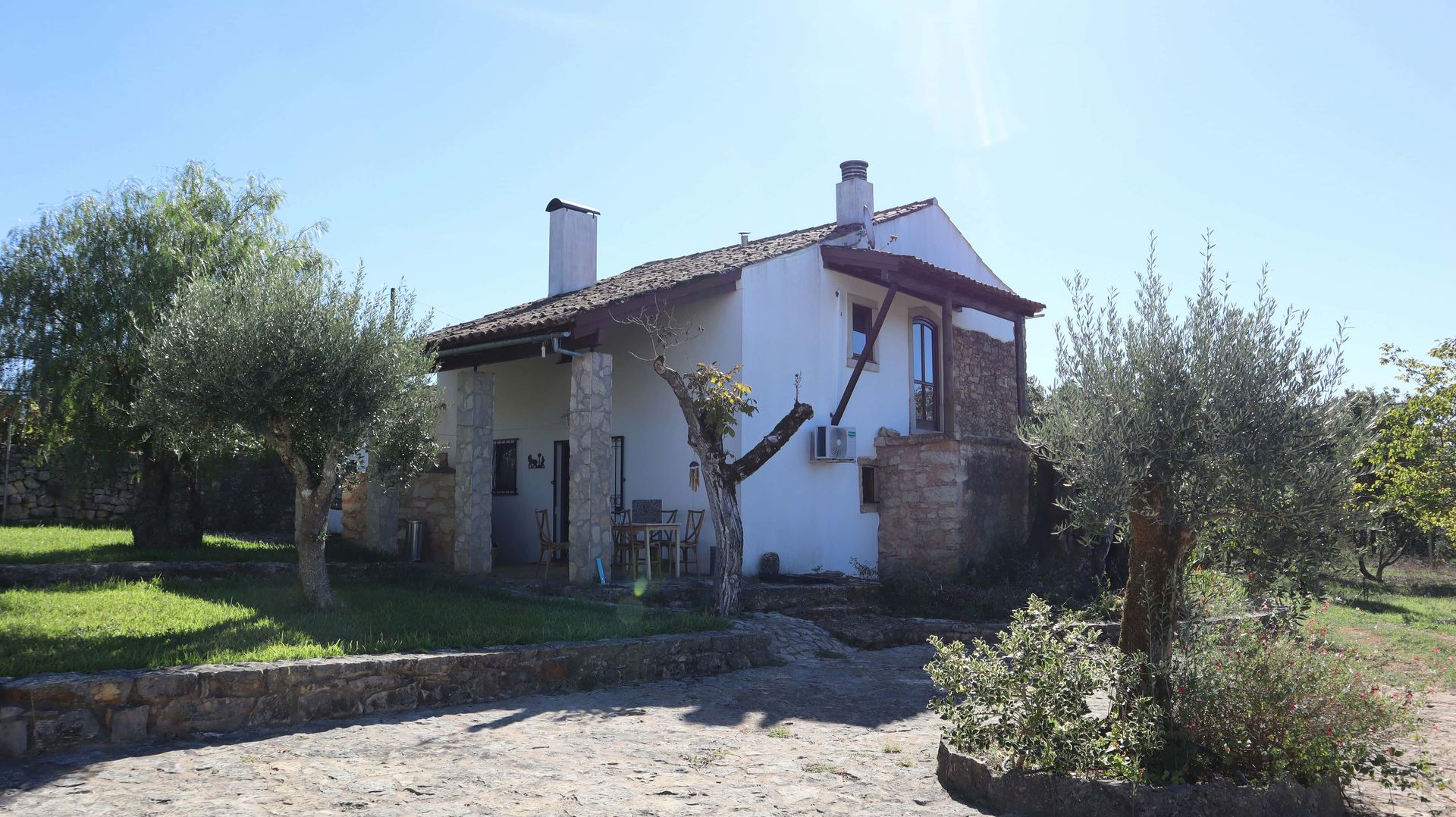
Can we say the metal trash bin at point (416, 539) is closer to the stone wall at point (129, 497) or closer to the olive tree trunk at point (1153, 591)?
the stone wall at point (129, 497)

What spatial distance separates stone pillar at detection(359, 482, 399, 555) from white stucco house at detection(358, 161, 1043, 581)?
56 centimetres

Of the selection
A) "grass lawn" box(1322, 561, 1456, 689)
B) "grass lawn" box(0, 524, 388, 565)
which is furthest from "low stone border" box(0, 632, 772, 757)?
"grass lawn" box(0, 524, 388, 565)

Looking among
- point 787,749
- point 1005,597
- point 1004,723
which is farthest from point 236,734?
point 1005,597

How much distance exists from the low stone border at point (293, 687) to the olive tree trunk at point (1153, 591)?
12.3 ft

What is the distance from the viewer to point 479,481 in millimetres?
11727

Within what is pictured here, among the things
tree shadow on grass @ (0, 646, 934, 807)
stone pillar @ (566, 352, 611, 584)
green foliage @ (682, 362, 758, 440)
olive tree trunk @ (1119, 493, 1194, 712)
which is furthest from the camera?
stone pillar @ (566, 352, 611, 584)

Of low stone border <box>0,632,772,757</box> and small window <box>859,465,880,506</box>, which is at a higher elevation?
small window <box>859,465,880,506</box>

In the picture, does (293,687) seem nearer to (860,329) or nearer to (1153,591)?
(1153,591)

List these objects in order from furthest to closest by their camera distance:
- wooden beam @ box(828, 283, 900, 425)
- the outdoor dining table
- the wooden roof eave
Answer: wooden beam @ box(828, 283, 900, 425) < the wooden roof eave < the outdoor dining table

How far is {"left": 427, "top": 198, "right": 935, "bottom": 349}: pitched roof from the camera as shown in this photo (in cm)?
1092

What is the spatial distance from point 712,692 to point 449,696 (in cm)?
191

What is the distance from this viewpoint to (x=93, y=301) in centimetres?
1037

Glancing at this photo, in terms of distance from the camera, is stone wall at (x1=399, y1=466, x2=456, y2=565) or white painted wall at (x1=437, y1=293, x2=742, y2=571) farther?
stone wall at (x1=399, y1=466, x2=456, y2=565)

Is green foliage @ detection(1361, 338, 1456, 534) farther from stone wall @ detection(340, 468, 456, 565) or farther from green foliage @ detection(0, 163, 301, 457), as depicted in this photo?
green foliage @ detection(0, 163, 301, 457)
